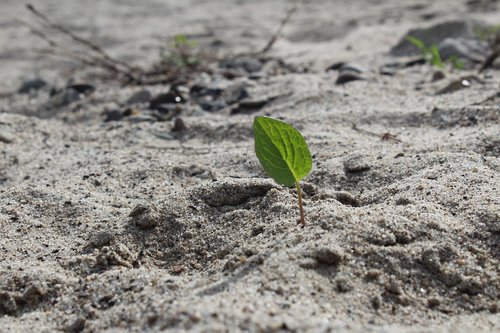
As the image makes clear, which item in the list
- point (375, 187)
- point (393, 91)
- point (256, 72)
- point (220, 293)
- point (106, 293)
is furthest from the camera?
point (256, 72)

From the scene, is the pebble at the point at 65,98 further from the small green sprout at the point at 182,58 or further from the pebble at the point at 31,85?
the small green sprout at the point at 182,58

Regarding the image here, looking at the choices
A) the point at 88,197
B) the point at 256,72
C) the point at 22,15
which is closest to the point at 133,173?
the point at 88,197

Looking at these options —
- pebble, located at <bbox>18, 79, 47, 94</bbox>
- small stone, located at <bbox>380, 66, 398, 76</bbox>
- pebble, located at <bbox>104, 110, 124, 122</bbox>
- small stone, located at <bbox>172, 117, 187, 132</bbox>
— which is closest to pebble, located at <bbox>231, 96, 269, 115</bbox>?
small stone, located at <bbox>172, 117, 187, 132</bbox>

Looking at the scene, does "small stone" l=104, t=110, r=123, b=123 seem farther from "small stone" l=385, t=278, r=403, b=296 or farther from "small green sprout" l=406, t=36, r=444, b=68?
"small stone" l=385, t=278, r=403, b=296

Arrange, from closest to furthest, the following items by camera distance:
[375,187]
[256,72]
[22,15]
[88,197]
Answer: [375,187]
[88,197]
[256,72]
[22,15]

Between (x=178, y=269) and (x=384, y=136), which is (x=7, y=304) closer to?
(x=178, y=269)

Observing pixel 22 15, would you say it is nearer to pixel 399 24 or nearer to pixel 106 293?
pixel 399 24

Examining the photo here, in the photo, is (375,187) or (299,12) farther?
(299,12)
